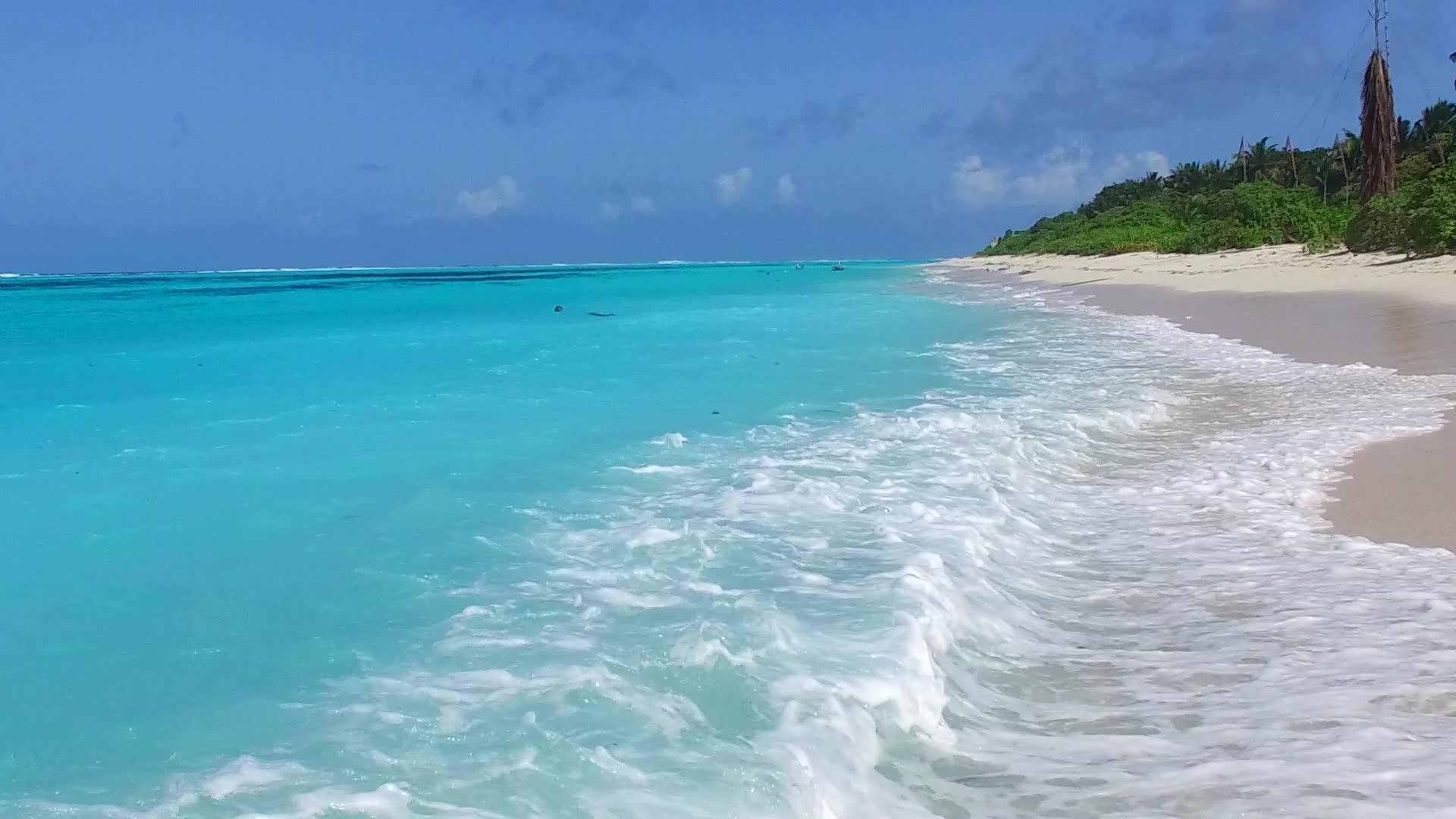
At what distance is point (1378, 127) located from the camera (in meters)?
30.2

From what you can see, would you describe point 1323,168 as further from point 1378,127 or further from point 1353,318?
point 1353,318

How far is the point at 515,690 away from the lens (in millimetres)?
3660

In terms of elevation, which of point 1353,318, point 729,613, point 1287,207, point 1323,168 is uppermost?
point 1323,168

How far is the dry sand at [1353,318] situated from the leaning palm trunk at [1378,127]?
3.06 meters

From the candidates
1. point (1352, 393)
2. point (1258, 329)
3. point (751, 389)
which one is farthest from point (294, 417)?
point (1258, 329)

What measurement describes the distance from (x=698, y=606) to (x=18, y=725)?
2.71 meters

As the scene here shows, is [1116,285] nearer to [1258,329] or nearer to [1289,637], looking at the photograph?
[1258,329]

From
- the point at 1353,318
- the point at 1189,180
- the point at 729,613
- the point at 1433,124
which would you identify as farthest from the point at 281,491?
the point at 1189,180

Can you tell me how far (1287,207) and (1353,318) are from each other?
92.6ft

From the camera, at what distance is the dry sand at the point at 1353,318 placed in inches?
208

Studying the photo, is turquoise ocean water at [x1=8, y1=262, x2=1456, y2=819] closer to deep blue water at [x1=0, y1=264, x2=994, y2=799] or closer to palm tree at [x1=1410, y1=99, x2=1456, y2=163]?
deep blue water at [x1=0, y1=264, x2=994, y2=799]

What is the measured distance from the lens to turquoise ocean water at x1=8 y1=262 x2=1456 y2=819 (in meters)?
3.02

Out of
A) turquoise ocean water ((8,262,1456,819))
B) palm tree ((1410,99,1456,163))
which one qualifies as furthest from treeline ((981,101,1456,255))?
turquoise ocean water ((8,262,1456,819))

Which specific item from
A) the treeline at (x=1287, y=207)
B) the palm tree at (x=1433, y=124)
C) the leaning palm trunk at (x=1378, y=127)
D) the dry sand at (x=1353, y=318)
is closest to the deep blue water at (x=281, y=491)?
the dry sand at (x=1353, y=318)
